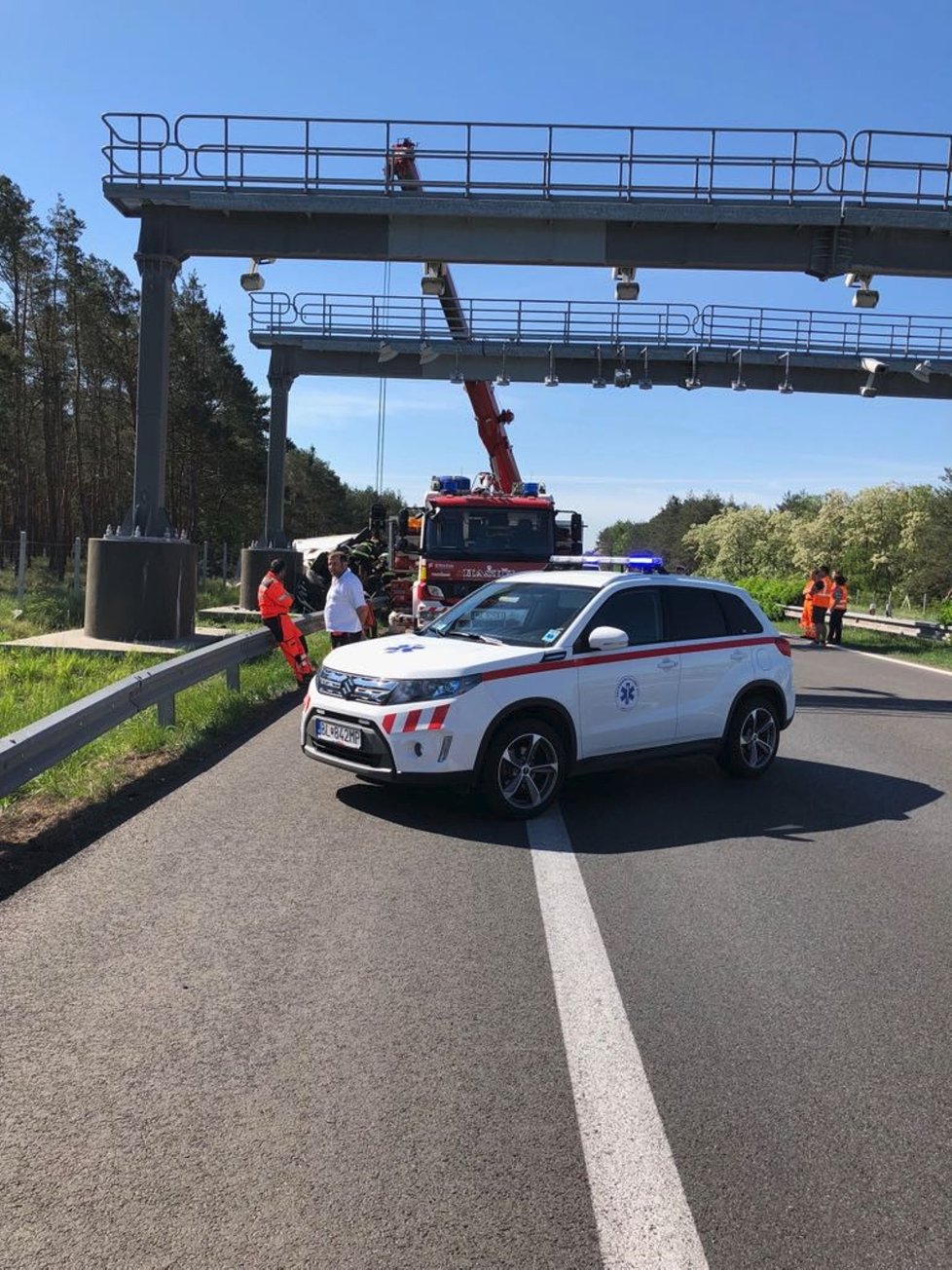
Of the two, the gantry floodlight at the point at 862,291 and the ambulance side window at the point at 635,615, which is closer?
the ambulance side window at the point at 635,615

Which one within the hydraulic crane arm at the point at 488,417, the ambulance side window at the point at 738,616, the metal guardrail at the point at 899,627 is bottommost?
the metal guardrail at the point at 899,627

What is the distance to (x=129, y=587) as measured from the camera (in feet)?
55.6

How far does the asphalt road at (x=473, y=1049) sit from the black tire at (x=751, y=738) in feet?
5.50

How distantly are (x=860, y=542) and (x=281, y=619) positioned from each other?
74.5 metres

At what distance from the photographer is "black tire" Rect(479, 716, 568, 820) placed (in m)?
7.28

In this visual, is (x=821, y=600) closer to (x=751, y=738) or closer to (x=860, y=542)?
(x=751, y=738)

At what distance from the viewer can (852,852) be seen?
696 cm

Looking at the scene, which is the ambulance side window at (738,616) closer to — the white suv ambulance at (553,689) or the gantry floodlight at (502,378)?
the white suv ambulance at (553,689)

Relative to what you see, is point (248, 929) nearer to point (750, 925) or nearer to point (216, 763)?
point (750, 925)

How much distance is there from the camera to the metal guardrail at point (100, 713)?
655 cm

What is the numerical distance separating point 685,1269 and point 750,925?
9.23 ft

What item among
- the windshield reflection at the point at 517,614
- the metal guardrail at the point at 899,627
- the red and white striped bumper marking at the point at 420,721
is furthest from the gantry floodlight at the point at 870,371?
the red and white striped bumper marking at the point at 420,721

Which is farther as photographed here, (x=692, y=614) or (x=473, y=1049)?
(x=692, y=614)

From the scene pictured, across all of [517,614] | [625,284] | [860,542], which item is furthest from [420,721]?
[860,542]
